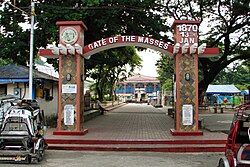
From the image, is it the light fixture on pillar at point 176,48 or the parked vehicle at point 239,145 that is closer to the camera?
the parked vehicle at point 239,145

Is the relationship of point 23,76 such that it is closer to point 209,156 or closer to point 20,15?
point 20,15

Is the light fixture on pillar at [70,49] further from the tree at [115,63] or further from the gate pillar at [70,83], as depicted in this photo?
the tree at [115,63]

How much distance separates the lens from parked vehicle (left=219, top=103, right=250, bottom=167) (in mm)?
5492

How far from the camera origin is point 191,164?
7.98 metres

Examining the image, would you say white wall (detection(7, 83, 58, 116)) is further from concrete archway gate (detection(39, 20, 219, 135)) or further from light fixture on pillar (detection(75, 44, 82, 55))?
light fixture on pillar (detection(75, 44, 82, 55))

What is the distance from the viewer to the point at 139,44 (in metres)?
11.8

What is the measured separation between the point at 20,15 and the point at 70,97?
7084mm

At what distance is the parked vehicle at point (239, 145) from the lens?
5492 millimetres

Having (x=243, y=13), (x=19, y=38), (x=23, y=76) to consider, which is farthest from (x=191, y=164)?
(x=243, y=13)

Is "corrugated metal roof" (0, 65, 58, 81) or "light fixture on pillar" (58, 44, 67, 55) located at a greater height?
"light fixture on pillar" (58, 44, 67, 55)

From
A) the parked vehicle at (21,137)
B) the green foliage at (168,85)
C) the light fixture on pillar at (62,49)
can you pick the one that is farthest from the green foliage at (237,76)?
the parked vehicle at (21,137)

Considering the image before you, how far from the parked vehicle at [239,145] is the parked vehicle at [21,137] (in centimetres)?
460

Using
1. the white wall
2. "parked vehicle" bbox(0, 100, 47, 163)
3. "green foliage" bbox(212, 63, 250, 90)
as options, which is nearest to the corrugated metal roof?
the white wall

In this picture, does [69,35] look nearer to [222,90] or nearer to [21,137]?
[21,137]
